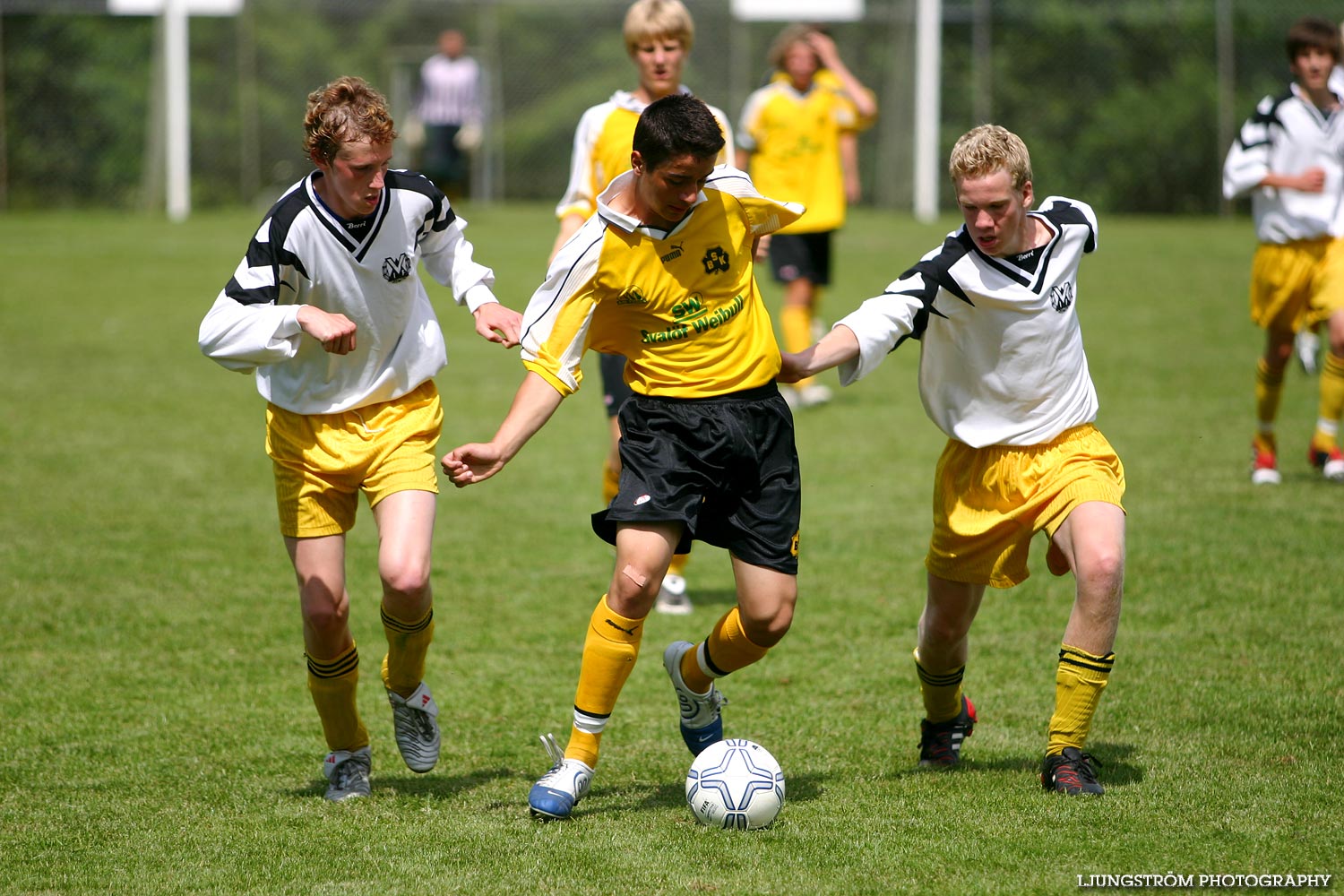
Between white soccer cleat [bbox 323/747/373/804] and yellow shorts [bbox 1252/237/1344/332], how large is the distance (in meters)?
6.03

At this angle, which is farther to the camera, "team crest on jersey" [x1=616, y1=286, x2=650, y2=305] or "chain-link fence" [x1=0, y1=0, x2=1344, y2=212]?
"chain-link fence" [x1=0, y1=0, x2=1344, y2=212]

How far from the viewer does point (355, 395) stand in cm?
446

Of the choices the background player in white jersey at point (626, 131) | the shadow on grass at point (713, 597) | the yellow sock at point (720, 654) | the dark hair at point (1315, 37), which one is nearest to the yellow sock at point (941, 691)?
the yellow sock at point (720, 654)

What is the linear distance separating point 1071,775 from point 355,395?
2362 mm

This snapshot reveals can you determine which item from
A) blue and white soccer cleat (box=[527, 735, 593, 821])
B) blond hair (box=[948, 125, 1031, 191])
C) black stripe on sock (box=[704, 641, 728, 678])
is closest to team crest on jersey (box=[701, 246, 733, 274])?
blond hair (box=[948, 125, 1031, 191])

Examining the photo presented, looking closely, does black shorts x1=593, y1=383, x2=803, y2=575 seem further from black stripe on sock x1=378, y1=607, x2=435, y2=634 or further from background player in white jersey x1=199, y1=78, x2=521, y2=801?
black stripe on sock x1=378, y1=607, x2=435, y2=634

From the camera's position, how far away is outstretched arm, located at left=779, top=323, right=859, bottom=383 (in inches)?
166

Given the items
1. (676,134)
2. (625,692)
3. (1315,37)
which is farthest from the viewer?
(1315,37)

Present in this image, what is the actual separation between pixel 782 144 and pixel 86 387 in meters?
6.00

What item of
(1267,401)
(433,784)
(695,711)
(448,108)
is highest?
(448,108)

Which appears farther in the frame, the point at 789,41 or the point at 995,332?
the point at 789,41

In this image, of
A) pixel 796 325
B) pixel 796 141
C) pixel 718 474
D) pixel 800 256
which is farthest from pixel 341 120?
pixel 796 141

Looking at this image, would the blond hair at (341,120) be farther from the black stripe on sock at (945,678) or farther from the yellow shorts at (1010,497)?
the black stripe on sock at (945,678)

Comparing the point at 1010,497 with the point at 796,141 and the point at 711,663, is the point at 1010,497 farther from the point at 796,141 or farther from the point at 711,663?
the point at 796,141
